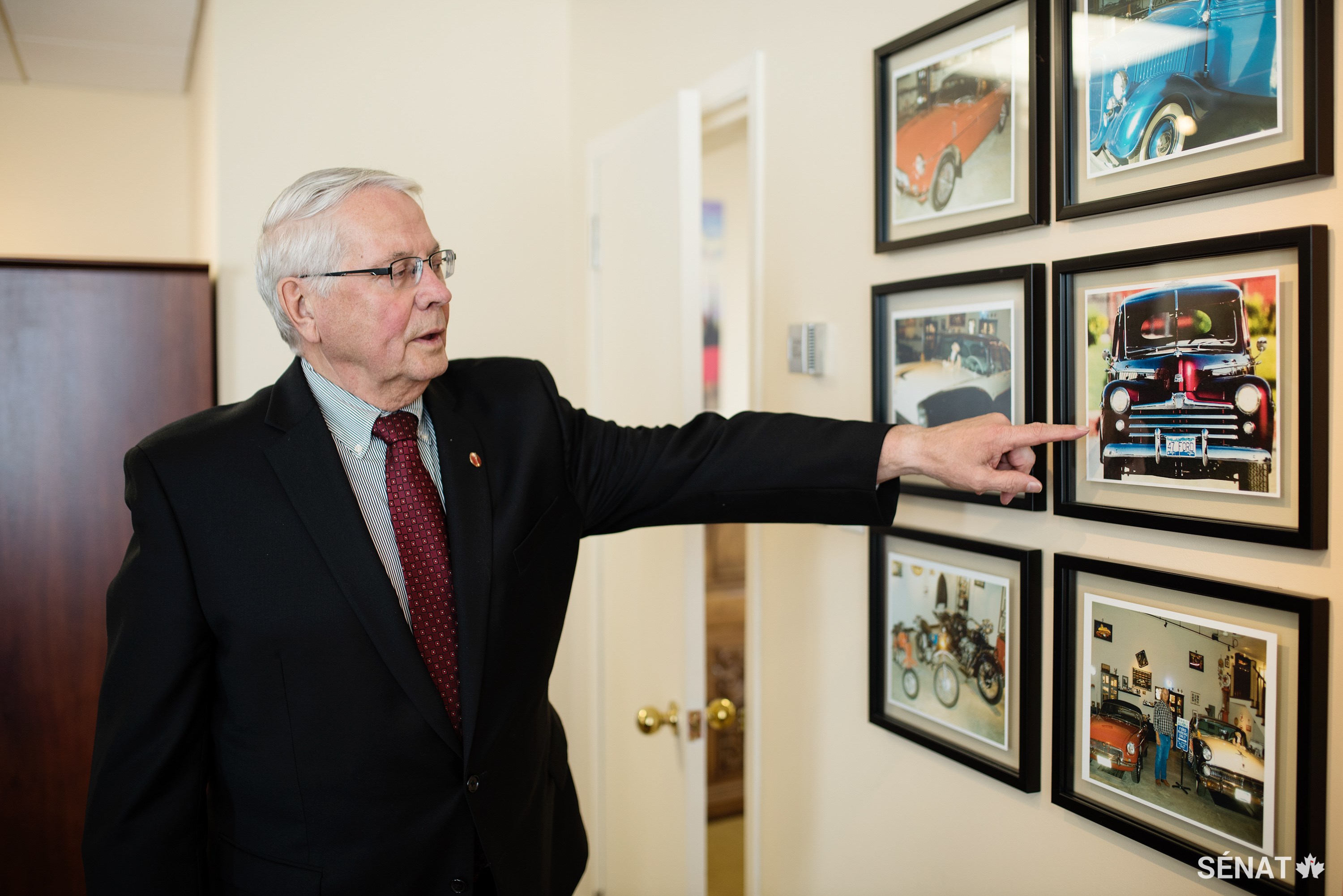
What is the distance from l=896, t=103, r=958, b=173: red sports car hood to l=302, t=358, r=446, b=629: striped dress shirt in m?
0.89

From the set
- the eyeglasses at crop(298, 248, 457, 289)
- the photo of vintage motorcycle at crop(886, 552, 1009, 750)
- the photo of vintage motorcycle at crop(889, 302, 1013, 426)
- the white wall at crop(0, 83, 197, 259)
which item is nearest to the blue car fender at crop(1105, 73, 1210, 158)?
the photo of vintage motorcycle at crop(889, 302, 1013, 426)

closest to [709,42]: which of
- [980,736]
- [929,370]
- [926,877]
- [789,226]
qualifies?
[789,226]

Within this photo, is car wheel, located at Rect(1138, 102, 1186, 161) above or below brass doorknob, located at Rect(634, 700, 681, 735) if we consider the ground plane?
above

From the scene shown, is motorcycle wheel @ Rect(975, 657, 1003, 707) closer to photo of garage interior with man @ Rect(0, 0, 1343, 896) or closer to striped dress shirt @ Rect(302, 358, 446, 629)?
photo of garage interior with man @ Rect(0, 0, 1343, 896)

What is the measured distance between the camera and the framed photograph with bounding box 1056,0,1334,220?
93 centimetres

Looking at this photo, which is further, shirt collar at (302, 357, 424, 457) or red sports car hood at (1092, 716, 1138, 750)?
shirt collar at (302, 357, 424, 457)

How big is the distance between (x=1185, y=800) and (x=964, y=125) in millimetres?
984

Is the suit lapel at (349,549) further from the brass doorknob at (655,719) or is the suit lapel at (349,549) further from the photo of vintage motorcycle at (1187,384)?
the photo of vintage motorcycle at (1187,384)

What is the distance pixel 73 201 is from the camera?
3684 millimetres

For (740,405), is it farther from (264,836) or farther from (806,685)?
(264,836)

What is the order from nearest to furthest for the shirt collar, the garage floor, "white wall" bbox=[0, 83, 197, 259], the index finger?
1. the garage floor
2. the index finger
3. the shirt collar
4. "white wall" bbox=[0, 83, 197, 259]

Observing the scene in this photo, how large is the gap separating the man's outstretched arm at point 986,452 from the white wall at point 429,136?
5.26 ft

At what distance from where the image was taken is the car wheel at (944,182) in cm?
140

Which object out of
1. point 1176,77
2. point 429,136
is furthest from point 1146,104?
point 429,136
